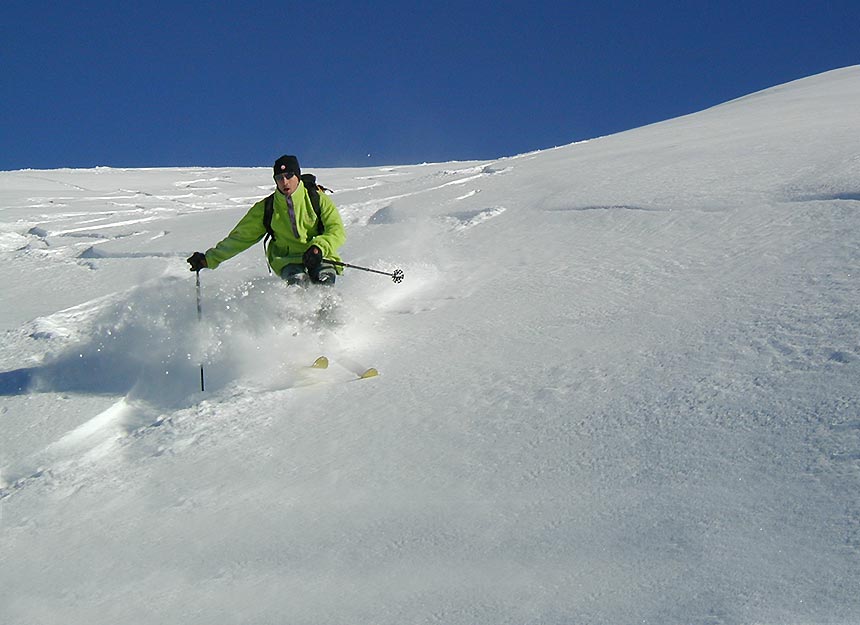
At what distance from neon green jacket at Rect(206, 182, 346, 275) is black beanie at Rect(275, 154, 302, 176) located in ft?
0.51

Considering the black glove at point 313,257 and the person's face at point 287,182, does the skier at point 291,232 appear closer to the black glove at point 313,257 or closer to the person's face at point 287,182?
the person's face at point 287,182

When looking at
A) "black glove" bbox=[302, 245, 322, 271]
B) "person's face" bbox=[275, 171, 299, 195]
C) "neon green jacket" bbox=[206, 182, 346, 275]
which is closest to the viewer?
"black glove" bbox=[302, 245, 322, 271]

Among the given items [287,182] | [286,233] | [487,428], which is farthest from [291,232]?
[487,428]

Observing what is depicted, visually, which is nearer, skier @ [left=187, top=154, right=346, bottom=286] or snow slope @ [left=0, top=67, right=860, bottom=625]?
snow slope @ [left=0, top=67, right=860, bottom=625]

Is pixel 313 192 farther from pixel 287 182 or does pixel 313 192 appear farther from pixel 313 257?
pixel 313 257

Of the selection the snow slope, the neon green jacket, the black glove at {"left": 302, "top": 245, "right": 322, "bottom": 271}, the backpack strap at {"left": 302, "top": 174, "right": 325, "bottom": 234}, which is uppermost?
the backpack strap at {"left": 302, "top": 174, "right": 325, "bottom": 234}

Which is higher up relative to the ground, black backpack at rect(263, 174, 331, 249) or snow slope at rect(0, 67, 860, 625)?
black backpack at rect(263, 174, 331, 249)

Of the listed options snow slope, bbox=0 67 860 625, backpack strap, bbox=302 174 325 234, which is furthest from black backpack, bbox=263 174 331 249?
snow slope, bbox=0 67 860 625

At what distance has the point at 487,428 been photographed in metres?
3.40

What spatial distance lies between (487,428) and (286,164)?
2.67 metres

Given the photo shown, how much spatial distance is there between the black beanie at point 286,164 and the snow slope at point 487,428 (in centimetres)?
79

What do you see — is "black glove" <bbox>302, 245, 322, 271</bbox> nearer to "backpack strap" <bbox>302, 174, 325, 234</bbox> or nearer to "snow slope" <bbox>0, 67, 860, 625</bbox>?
"snow slope" <bbox>0, 67, 860, 625</bbox>

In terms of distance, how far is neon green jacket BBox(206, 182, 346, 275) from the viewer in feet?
17.8

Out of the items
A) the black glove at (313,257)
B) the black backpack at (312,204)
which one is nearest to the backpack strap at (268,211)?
the black backpack at (312,204)
